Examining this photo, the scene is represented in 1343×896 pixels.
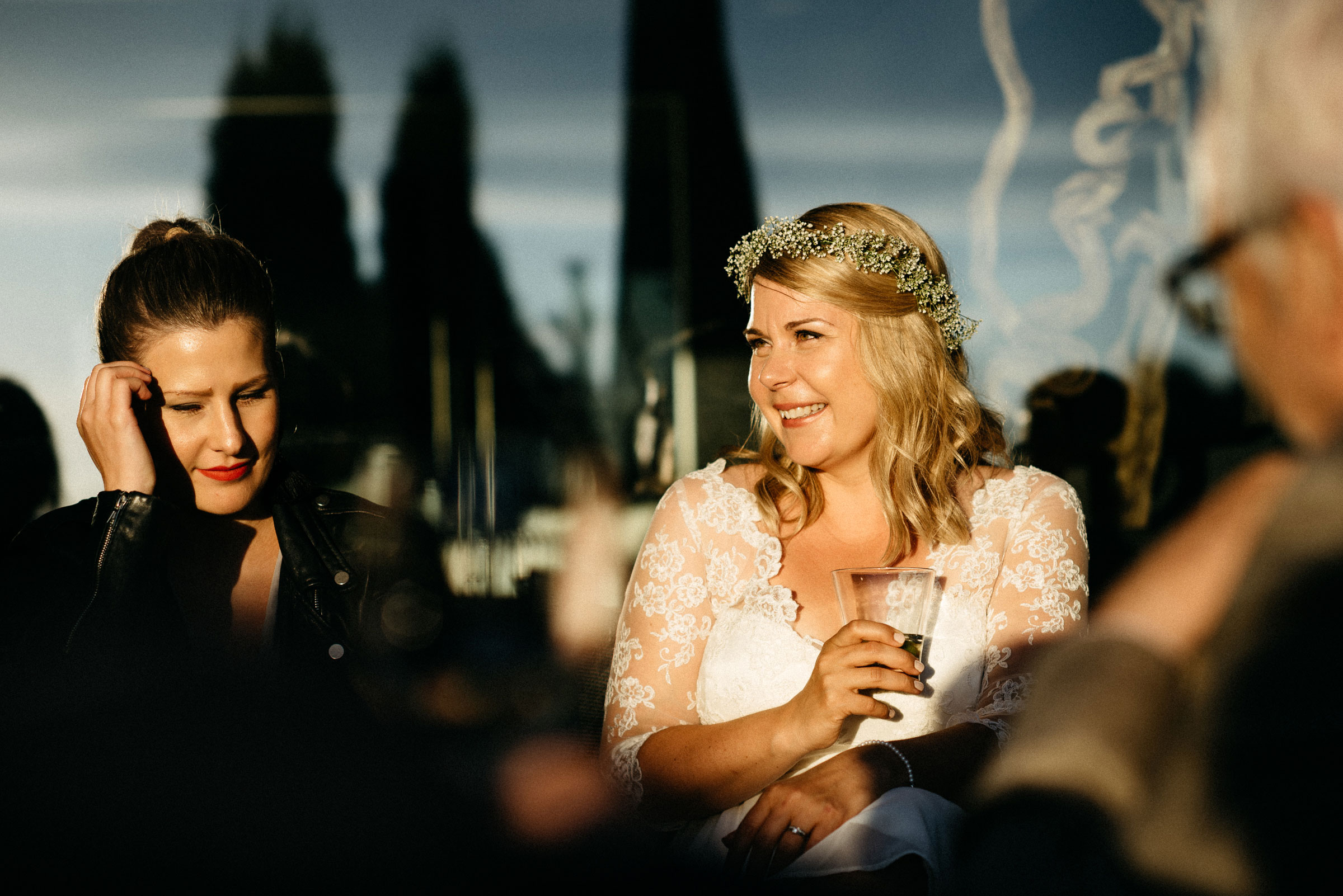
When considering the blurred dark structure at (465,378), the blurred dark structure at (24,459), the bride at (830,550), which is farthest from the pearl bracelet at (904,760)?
the blurred dark structure at (465,378)

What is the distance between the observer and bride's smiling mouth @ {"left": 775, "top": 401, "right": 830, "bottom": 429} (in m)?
2.14

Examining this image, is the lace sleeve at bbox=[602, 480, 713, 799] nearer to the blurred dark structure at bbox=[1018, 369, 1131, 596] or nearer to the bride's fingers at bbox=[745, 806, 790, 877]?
the bride's fingers at bbox=[745, 806, 790, 877]

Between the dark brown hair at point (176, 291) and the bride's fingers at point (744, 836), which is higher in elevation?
the dark brown hair at point (176, 291)

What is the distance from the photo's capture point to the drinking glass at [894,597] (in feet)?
5.11

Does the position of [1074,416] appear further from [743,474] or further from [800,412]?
[800,412]

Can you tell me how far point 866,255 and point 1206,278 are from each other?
1.61 metres

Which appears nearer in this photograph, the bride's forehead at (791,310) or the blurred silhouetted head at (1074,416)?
the bride's forehead at (791,310)

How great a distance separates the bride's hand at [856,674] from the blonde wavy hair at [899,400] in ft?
1.99

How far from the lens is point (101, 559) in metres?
1.78

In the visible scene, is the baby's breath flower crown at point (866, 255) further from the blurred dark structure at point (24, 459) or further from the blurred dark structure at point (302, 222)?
the blurred dark structure at point (302, 222)

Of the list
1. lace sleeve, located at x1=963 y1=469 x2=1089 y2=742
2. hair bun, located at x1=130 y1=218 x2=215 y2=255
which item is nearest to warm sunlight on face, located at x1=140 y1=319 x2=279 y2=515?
hair bun, located at x1=130 y1=218 x2=215 y2=255

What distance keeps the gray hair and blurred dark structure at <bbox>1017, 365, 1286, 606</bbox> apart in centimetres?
375

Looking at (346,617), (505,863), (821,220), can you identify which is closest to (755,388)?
(821,220)

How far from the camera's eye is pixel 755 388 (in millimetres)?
2188
